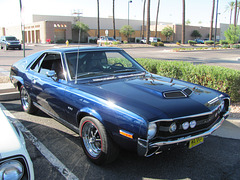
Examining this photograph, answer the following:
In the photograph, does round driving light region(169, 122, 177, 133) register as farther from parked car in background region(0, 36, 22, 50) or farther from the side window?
parked car in background region(0, 36, 22, 50)

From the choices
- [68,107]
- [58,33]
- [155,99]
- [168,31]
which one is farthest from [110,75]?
[168,31]

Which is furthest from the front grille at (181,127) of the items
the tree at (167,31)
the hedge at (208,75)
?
the tree at (167,31)

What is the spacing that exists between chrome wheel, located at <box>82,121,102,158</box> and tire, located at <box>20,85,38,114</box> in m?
2.27

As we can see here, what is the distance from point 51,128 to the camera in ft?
15.6

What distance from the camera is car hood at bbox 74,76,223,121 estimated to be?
2.83 metres

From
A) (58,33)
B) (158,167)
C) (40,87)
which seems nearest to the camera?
(158,167)

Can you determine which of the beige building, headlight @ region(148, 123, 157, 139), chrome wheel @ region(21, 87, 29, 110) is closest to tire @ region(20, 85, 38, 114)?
chrome wheel @ region(21, 87, 29, 110)

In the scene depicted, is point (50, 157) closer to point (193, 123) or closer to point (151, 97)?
point (151, 97)

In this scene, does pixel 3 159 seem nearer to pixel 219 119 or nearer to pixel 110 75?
pixel 110 75

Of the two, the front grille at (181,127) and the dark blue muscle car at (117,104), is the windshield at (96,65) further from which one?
the front grille at (181,127)

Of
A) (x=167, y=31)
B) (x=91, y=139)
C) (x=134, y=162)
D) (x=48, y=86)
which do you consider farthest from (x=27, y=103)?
(x=167, y=31)

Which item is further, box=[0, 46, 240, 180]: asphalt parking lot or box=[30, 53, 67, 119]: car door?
box=[30, 53, 67, 119]: car door

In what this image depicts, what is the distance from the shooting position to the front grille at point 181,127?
2.80 meters

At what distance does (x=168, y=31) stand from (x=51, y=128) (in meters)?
69.5
